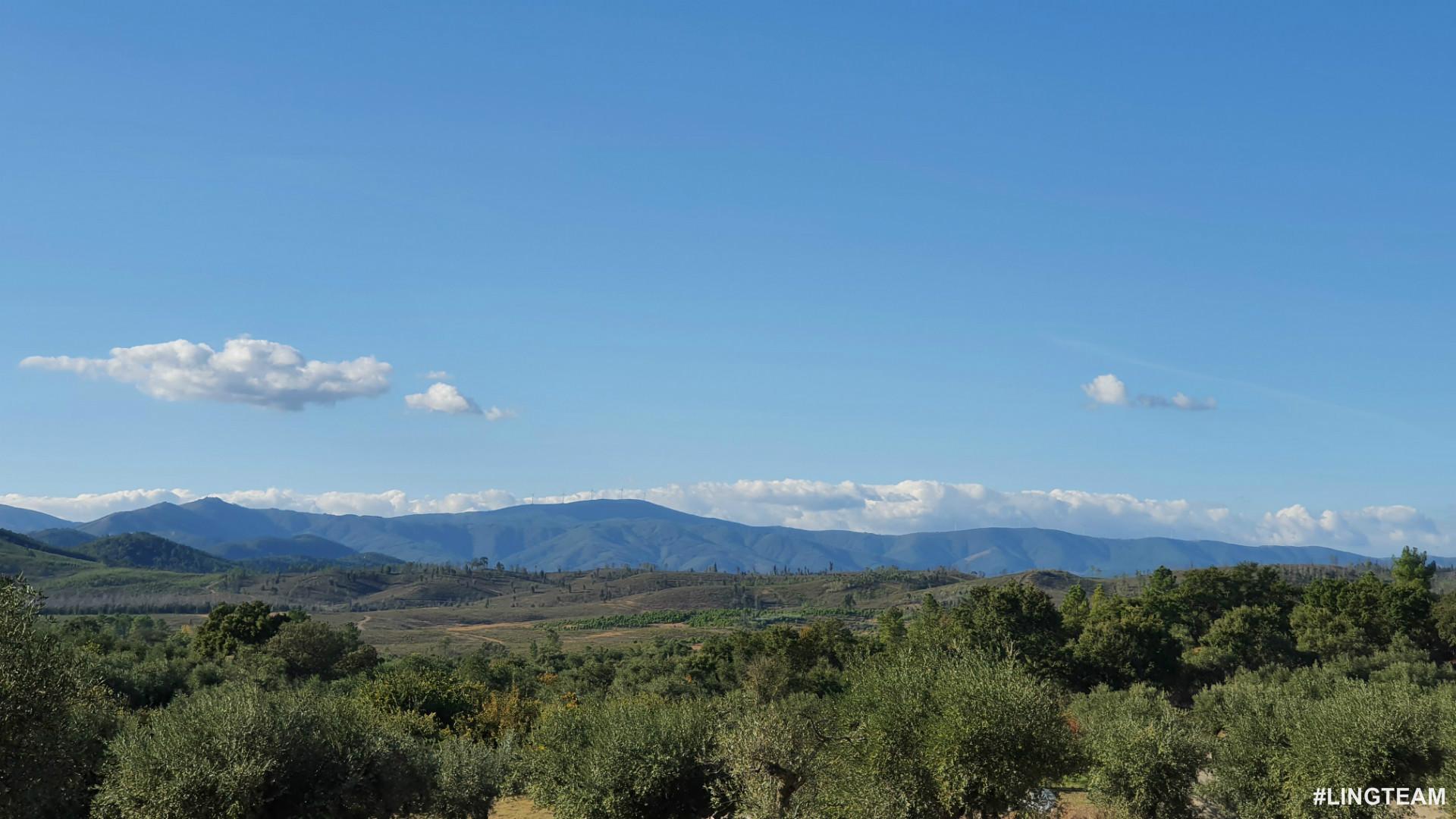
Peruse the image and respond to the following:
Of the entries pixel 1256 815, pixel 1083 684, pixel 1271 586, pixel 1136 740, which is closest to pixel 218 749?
pixel 1136 740

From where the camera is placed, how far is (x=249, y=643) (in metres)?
93.2

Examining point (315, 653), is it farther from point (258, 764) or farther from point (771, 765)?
point (771, 765)

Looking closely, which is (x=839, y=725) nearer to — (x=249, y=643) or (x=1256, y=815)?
(x=1256, y=815)

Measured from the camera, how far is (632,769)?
4012 cm

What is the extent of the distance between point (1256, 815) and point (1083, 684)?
48.6 metres

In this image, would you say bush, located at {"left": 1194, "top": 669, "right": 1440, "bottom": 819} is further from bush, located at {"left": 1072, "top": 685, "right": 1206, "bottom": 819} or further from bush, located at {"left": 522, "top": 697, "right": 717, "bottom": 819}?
bush, located at {"left": 522, "top": 697, "right": 717, "bottom": 819}

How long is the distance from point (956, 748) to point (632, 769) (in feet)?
44.6

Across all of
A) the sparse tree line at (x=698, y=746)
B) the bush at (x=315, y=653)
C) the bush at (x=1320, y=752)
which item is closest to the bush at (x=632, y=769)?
the sparse tree line at (x=698, y=746)

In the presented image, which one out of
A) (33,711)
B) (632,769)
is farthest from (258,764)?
(632,769)

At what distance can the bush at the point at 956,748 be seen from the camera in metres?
34.2

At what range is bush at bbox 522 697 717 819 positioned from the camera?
131 feet

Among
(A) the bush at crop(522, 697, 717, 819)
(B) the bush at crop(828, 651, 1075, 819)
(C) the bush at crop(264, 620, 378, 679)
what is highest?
(B) the bush at crop(828, 651, 1075, 819)

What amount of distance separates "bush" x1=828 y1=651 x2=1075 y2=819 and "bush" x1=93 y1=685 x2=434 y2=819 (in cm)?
1703

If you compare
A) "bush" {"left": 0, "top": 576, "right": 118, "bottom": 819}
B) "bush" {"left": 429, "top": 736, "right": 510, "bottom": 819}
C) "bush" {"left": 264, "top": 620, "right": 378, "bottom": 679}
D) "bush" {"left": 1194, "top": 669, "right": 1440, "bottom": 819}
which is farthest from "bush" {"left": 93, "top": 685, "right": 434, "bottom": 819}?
"bush" {"left": 264, "top": 620, "right": 378, "bottom": 679}
